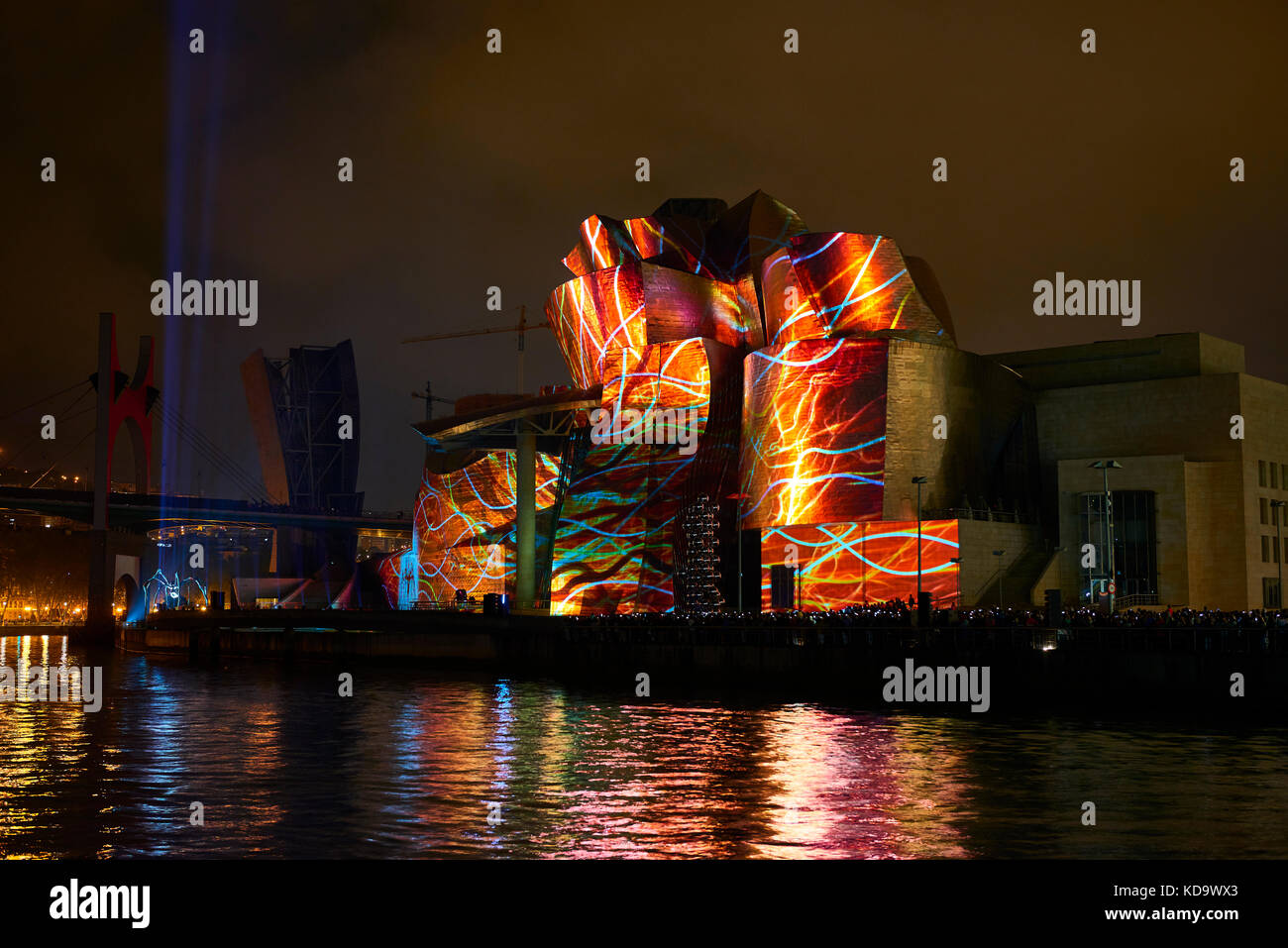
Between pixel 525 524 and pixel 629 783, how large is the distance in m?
43.3

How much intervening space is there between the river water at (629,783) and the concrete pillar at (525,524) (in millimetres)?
26877

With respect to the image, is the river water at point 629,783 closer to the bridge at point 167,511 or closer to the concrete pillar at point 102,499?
the concrete pillar at point 102,499

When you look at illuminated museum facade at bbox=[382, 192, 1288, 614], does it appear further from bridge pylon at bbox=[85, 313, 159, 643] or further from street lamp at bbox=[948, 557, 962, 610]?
bridge pylon at bbox=[85, 313, 159, 643]

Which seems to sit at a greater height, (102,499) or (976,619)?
(102,499)

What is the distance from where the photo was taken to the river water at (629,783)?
16984 millimetres

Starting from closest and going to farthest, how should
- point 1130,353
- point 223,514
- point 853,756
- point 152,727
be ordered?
point 853,756 < point 152,727 < point 1130,353 < point 223,514

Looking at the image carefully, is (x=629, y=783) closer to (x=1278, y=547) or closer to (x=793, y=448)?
(x=793, y=448)

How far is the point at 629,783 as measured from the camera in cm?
2208

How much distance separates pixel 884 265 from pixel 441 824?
1734 inches

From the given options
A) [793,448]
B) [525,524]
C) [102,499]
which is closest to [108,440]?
[102,499]

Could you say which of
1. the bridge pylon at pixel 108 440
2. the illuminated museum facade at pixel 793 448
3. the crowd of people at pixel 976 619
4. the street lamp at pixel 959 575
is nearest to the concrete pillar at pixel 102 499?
the bridge pylon at pixel 108 440
